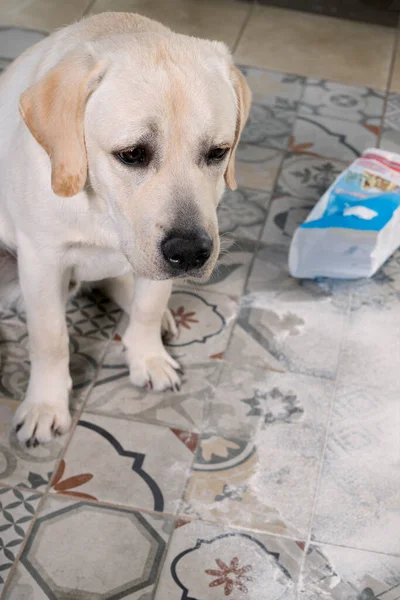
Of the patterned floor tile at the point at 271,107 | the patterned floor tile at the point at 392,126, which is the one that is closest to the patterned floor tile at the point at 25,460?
the patterned floor tile at the point at 271,107

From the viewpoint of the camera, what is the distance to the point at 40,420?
1.65 meters

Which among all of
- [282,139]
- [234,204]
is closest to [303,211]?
[234,204]

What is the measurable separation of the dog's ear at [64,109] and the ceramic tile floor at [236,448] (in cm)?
59

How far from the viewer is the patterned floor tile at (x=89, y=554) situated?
56.2 inches

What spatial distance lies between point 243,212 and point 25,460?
0.99 m

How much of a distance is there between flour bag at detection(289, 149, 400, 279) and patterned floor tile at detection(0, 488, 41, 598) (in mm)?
908

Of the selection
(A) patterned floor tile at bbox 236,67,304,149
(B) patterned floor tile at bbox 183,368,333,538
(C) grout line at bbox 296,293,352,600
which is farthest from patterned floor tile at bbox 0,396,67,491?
(A) patterned floor tile at bbox 236,67,304,149

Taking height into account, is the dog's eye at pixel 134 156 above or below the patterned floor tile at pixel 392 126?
above

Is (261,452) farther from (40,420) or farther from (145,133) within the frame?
(145,133)

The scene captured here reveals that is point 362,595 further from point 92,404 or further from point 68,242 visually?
point 68,242

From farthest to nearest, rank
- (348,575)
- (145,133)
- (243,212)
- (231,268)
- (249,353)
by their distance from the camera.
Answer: (243,212) → (231,268) → (249,353) → (348,575) → (145,133)

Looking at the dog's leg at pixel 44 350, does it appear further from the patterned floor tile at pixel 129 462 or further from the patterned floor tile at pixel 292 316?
the patterned floor tile at pixel 292 316

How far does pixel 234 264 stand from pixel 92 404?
598 mm

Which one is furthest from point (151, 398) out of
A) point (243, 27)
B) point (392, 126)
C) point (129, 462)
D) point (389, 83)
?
point (243, 27)
